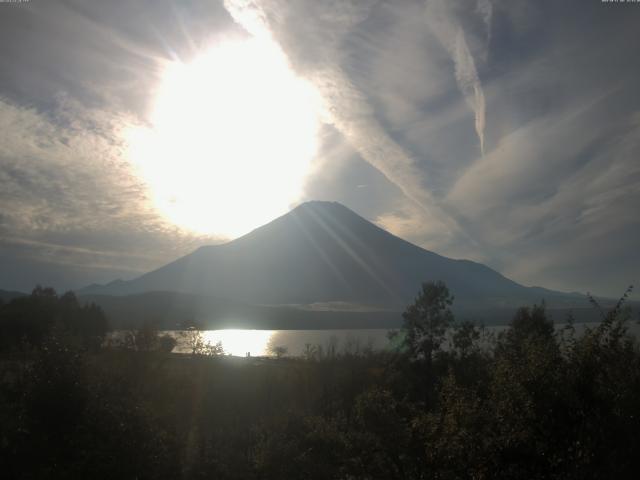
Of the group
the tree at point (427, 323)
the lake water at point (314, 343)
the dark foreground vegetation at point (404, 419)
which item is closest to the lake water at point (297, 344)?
the lake water at point (314, 343)

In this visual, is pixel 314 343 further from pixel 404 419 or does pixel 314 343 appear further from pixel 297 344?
pixel 404 419

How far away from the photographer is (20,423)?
55.7 feet

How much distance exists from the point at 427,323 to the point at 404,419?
27.3 m

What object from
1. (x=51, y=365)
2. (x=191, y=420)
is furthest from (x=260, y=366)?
(x=51, y=365)

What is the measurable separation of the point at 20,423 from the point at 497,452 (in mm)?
16467

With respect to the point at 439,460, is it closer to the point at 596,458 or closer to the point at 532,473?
the point at 532,473

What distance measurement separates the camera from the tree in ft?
128

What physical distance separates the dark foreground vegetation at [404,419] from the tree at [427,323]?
12 cm

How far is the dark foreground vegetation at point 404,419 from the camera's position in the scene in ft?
27.2

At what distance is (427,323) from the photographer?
128 ft

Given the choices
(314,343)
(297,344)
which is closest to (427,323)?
(314,343)

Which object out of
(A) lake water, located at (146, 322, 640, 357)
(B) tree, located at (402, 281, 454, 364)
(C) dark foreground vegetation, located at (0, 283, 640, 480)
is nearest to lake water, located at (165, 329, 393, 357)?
(A) lake water, located at (146, 322, 640, 357)

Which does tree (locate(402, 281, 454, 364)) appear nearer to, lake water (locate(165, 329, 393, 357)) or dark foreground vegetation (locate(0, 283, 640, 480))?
dark foreground vegetation (locate(0, 283, 640, 480))

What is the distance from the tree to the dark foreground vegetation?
12 cm
